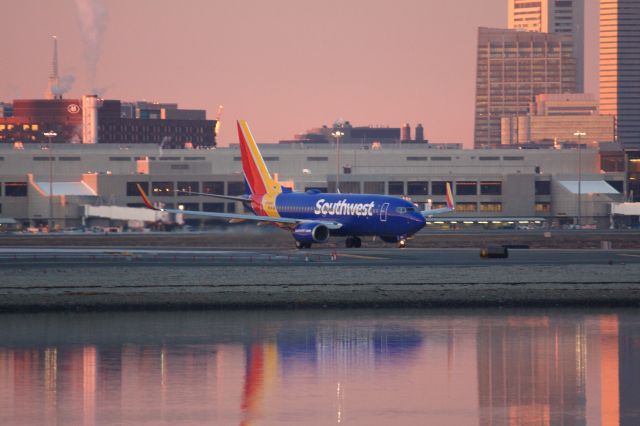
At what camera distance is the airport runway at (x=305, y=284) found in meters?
67.2

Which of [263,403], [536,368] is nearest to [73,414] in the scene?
[263,403]

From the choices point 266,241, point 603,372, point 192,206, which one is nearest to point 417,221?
point 266,241

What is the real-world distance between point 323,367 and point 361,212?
5389 cm

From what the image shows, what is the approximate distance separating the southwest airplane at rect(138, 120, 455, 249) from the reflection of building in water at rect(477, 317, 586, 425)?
38275 mm

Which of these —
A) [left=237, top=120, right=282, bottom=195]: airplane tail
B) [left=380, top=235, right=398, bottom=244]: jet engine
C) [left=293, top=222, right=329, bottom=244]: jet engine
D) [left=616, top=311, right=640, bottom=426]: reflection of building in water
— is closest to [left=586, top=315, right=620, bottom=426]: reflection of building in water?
[left=616, top=311, right=640, bottom=426]: reflection of building in water

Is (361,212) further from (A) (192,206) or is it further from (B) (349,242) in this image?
(A) (192,206)

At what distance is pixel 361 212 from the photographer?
341ft

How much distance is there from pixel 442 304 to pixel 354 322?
7475 millimetres

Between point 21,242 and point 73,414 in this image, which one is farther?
point 21,242

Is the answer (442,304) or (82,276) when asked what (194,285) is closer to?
(82,276)

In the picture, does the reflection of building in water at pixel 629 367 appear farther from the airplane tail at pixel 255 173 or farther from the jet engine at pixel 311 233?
the airplane tail at pixel 255 173

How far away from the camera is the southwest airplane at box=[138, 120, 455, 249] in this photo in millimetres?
102312

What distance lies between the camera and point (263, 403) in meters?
43.6

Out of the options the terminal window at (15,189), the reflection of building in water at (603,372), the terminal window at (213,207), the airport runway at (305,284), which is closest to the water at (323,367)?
the reflection of building in water at (603,372)
